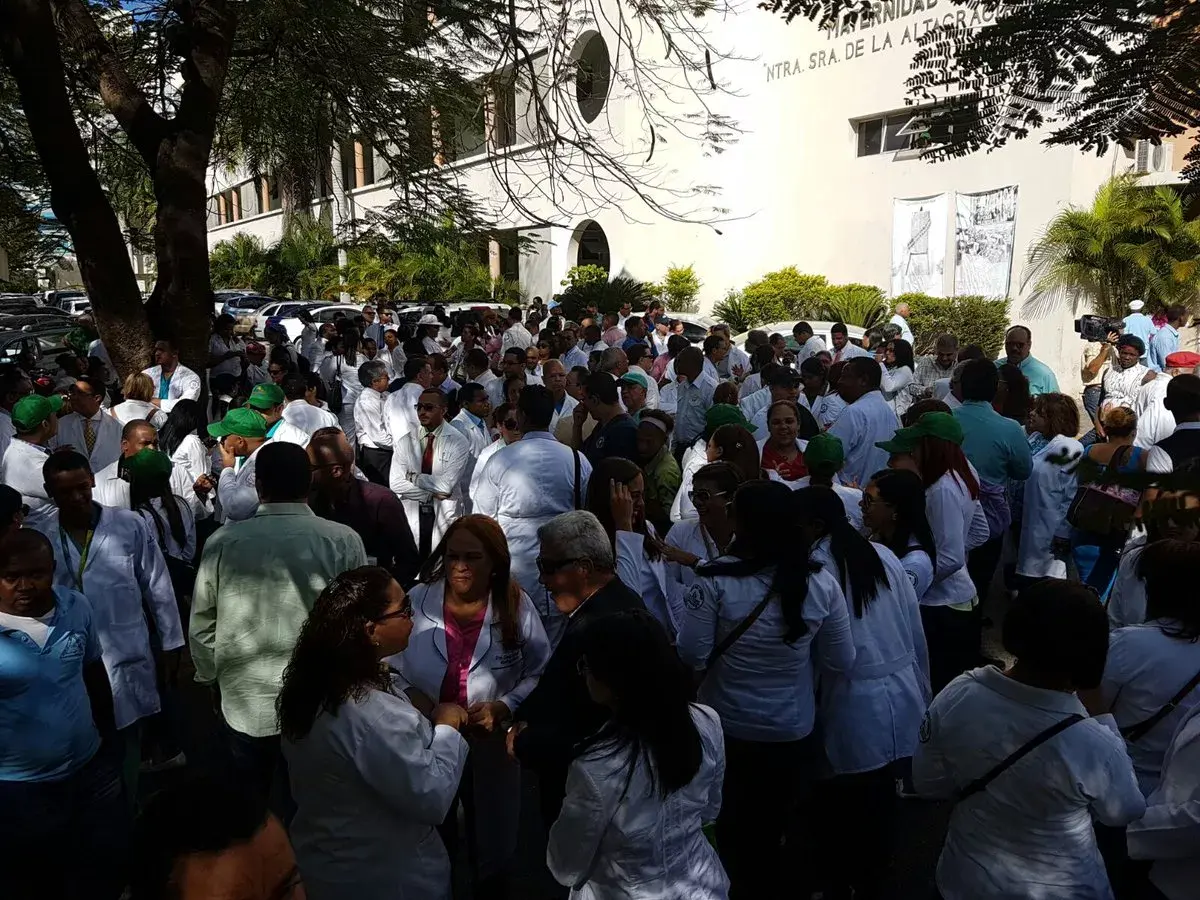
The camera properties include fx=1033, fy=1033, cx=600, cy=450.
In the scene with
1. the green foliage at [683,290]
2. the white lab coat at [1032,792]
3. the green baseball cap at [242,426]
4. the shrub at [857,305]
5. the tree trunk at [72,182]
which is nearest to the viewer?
the white lab coat at [1032,792]

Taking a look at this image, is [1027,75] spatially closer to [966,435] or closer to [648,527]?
[648,527]

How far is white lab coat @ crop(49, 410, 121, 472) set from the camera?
700 cm

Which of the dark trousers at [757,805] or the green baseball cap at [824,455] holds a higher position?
the green baseball cap at [824,455]

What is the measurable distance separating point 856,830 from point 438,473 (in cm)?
405

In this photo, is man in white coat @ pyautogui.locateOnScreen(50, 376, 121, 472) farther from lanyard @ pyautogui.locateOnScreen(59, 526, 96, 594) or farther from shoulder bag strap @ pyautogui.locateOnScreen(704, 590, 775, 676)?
shoulder bag strap @ pyautogui.locateOnScreen(704, 590, 775, 676)

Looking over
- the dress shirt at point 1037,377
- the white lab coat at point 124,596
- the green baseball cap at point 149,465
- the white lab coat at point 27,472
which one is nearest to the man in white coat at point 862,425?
the dress shirt at point 1037,377

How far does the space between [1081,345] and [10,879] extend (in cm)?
1799

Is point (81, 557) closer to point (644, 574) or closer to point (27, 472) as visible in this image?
point (27, 472)

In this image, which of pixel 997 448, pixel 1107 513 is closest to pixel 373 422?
pixel 997 448

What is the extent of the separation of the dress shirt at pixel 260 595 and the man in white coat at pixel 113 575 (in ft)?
1.93

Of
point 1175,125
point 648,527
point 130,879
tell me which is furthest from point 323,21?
point 130,879

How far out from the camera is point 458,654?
3752mm

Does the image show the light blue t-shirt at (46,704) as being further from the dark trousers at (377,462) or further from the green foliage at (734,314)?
the green foliage at (734,314)

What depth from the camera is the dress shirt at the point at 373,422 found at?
8852 millimetres
